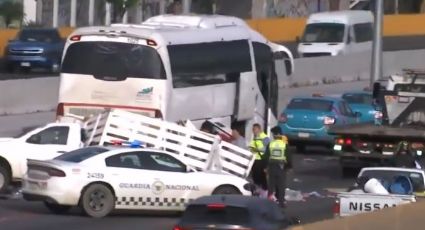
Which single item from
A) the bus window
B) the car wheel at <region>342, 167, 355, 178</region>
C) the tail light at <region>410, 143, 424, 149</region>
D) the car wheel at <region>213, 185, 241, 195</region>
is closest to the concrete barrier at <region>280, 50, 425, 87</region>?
the car wheel at <region>342, 167, 355, 178</region>

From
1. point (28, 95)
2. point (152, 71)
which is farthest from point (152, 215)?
point (28, 95)

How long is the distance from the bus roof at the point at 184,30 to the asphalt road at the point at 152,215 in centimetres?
375

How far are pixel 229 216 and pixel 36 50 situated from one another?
37.5m

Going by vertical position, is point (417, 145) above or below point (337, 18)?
below

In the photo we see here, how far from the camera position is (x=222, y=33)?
109 ft

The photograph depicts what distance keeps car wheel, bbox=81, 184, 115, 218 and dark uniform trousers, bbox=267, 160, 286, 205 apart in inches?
132

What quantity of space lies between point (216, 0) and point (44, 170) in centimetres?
5130

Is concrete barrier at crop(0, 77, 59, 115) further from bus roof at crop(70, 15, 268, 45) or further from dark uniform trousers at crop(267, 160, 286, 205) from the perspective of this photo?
dark uniform trousers at crop(267, 160, 286, 205)

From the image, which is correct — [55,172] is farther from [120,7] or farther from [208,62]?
[120,7]

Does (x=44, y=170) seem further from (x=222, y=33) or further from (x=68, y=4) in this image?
(x=68, y=4)

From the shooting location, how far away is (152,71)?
2983cm

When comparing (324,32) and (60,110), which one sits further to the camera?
(324,32)

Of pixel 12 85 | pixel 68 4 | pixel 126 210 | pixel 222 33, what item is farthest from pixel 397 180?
pixel 68 4

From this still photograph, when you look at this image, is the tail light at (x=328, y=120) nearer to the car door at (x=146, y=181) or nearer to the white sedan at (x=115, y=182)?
the white sedan at (x=115, y=182)
